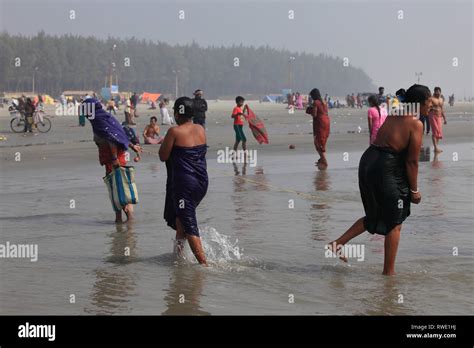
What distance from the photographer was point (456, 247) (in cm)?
897

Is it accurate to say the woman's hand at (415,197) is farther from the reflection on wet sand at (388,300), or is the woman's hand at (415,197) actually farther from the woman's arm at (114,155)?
the woman's arm at (114,155)

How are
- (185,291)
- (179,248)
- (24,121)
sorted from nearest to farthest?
(185,291) → (179,248) → (24,121)

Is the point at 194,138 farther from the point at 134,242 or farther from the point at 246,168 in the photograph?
the point at 246,168

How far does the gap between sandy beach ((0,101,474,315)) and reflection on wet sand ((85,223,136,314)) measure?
0.01 m

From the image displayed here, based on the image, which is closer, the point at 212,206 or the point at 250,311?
the point at 250,311

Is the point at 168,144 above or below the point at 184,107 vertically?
below

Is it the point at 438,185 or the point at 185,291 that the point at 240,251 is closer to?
the point at 185,291

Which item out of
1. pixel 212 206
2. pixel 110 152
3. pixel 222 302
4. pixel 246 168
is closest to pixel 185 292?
pixel 222 302

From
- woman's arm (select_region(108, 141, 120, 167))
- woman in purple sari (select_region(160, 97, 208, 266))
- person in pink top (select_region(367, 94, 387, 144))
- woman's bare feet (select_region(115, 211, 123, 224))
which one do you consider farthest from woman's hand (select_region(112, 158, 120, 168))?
person in pink top (select_region(367, 94, 387, 144))

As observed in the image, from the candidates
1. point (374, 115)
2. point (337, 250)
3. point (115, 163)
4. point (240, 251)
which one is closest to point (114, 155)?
point (115, 163)

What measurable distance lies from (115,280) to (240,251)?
5.82 ft

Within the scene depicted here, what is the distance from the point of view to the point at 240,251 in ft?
28.9

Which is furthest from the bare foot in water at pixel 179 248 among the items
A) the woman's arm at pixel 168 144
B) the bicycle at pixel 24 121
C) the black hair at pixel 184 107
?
the bicycle at pixel 24 121

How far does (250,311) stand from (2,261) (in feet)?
10.4
